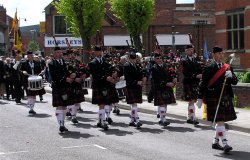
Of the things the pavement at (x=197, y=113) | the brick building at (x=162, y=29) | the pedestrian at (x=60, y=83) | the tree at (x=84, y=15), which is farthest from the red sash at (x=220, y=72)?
the brick building at (x=162, y=29)

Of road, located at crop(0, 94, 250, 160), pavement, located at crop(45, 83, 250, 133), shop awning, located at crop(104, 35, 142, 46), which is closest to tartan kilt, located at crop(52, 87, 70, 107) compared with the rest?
road, located at crop(0, 94, 250, 160)

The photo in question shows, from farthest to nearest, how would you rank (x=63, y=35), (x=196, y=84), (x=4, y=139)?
(x=63, y=35)
(x=196, y=84)
(x=4, y=139)

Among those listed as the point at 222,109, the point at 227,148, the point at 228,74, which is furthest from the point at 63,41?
the point at 227,148

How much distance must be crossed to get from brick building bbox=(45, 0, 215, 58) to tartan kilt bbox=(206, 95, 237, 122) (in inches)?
963

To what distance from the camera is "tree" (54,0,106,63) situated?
107ft

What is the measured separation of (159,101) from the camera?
42.9 feet

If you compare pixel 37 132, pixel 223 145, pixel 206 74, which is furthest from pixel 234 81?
pixel 37 132

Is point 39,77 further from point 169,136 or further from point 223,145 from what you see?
point 223,145

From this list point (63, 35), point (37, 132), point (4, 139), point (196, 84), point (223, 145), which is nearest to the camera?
point (223, 145)

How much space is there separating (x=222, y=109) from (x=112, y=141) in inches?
103

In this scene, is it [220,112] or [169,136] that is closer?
[220,112]

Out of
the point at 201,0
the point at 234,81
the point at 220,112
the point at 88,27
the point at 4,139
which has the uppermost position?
the point at 201,0

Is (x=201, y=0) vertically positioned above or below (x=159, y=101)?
above

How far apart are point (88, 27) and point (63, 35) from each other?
15174 mm
